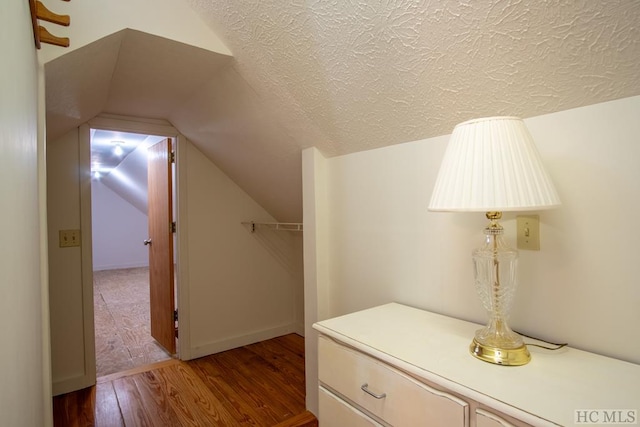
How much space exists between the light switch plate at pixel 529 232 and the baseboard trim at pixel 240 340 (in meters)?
2.49

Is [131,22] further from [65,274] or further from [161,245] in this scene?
[161,245]

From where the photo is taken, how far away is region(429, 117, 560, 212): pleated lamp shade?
783mm

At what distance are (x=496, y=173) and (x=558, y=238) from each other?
37cm

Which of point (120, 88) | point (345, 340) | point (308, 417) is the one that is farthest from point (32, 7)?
point (308, 417)

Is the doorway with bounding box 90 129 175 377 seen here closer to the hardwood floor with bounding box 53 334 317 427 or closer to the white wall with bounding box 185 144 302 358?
the hardwood floor with bounding box 53 334 317 427

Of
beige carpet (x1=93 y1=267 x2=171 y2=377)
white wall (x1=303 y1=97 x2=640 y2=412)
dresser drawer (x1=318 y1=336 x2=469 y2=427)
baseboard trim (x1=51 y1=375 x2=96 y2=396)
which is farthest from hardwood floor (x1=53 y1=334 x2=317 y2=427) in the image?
white wall (x1=303 y1=97 x2=640 y2=412)

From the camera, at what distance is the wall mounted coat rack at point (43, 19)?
926mm

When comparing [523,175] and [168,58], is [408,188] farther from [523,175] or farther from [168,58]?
[168,58]

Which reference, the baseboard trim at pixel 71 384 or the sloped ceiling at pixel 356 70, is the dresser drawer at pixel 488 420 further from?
the baseboard trim at pixel 71 384

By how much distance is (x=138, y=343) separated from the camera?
3029 millimetres

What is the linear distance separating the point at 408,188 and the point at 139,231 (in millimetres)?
7268

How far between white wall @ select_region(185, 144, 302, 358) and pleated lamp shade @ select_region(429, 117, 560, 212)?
225 cm

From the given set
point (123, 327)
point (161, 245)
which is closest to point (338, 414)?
point (161, 245)

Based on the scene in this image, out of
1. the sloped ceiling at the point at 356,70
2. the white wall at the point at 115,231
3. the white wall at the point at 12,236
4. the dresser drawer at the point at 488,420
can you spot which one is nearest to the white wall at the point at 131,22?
the sloped ceiling at the point at 356,70
